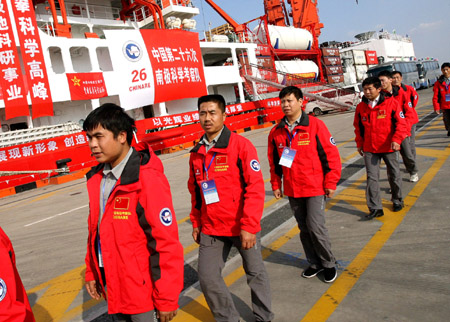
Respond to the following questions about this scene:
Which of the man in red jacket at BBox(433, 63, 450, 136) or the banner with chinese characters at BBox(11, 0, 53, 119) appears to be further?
the banner with chinese characters at BBox(11, 0, 53, 119)

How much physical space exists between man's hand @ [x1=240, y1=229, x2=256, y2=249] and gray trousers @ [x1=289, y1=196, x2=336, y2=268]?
86 centimetres

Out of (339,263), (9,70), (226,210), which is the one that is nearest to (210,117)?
(226,210)

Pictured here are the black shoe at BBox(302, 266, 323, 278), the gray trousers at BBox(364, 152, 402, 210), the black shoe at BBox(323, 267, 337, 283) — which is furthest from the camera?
the gray trousers at BBox(364, 152, 402, 210)

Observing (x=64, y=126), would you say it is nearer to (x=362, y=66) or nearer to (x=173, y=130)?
(x=173, y=130)

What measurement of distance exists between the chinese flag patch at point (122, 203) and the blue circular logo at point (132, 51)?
15743mm

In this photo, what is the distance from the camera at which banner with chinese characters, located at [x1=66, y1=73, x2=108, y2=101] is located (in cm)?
1557

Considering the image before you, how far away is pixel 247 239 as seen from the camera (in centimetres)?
233

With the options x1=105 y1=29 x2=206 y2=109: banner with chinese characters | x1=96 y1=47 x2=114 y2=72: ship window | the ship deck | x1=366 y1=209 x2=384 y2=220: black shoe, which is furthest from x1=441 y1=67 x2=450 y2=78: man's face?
x1=96 y1=47 x2=114 y2=72: ship window

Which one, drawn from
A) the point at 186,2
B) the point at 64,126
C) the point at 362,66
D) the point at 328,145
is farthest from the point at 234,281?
the point at 362,66

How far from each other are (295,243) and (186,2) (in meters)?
23.2

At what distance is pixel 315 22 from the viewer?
1500 inches

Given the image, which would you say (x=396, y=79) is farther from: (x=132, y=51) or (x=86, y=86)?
(x=86, y=86)

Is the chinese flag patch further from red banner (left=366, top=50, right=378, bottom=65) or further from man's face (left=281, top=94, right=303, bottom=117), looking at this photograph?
red banner (left=366, top=50, right=378, bottom=65)

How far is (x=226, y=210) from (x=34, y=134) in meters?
13.5
